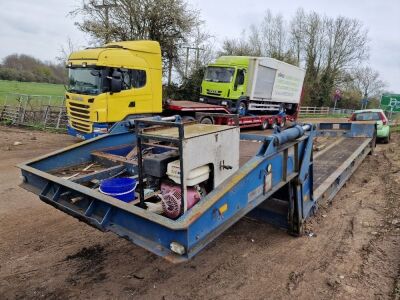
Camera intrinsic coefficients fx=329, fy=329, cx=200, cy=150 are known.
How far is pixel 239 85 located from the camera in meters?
15.6

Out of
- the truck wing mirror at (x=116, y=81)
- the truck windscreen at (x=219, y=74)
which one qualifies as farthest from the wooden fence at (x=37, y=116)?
the truck windscreen at (x=219, y=74)

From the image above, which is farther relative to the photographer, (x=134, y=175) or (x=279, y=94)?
Answer: (x=279, y=94)

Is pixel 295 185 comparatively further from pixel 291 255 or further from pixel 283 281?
pixel 283 281

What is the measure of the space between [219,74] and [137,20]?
Answer: 215 inches

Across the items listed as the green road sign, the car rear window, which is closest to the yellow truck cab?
the car rear window

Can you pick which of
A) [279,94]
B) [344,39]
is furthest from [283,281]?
[344,39]

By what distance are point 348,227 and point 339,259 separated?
3.71ft

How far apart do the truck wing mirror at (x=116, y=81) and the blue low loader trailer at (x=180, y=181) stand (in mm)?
5359

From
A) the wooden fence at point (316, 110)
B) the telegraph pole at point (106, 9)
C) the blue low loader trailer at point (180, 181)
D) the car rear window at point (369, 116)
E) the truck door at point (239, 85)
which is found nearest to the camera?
the blue low loader trailer at point (180, 181)

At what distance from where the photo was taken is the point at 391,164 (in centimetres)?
916

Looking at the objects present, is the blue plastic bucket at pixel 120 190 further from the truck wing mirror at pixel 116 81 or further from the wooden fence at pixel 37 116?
the wooden fence at pixel 37 116

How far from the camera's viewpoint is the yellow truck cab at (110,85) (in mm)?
9641

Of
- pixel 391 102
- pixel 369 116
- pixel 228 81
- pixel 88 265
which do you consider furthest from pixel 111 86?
pixel 391 102

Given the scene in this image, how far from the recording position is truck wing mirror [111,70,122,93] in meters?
9.59
